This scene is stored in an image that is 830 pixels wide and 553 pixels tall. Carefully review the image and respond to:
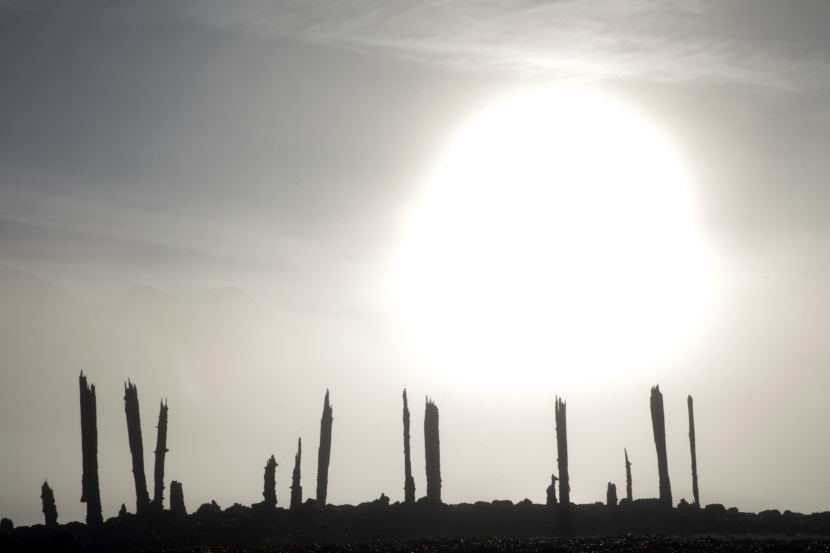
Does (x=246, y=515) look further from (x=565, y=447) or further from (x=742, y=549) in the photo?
(x=742, y=549)

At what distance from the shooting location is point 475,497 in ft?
621

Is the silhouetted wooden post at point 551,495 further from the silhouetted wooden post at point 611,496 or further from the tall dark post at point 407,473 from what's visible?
the tall dark post at point 407,473

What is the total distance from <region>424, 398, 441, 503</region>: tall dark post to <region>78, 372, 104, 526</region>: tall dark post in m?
18.0

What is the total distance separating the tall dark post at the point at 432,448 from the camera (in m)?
49.3

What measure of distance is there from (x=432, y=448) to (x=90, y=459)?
18869mm

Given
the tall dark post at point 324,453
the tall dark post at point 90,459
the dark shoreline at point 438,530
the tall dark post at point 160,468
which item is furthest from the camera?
the tall dark post at point 324,453

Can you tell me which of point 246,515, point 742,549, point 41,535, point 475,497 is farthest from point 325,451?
point 475,497

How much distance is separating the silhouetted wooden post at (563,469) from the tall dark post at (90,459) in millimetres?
24123

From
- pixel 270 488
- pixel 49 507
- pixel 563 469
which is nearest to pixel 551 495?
pixel 563 469

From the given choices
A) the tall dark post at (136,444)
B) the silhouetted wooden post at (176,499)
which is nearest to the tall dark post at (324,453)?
the silhouetted wooden post at (176,499)

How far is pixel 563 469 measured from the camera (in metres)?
46.3

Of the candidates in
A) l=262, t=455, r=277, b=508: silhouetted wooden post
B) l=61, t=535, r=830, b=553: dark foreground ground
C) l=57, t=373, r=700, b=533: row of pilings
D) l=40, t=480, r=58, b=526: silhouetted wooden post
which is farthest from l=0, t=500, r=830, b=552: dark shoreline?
l=40, t=480, r=58, b=526: silhouetted wooden post

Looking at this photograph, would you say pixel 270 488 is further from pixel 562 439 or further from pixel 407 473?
pixel 562 439

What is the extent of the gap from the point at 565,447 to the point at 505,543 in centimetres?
1170
